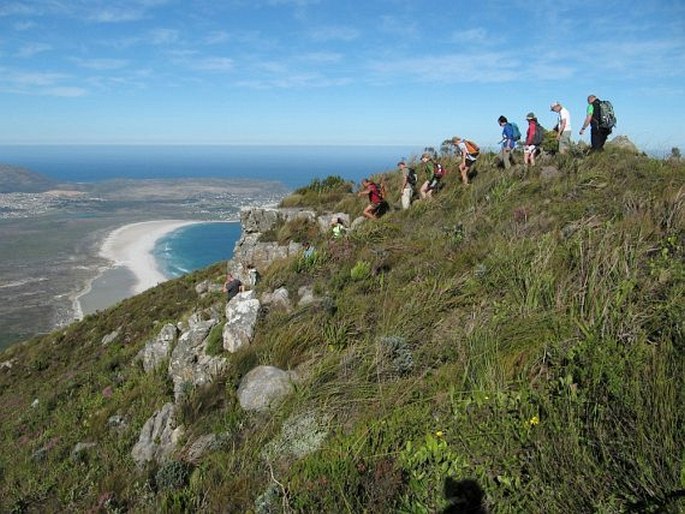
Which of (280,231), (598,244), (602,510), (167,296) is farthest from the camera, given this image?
(167,296)

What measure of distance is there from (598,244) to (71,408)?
12.5m

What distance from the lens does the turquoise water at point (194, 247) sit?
70312 mm

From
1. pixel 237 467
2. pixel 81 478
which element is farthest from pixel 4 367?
pixel 237 467

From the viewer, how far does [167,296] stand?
23016 millimetres

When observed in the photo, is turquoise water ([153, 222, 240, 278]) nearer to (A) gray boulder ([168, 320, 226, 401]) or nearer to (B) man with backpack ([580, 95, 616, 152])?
(A) gray boulder ([168, 320, 226, 401])

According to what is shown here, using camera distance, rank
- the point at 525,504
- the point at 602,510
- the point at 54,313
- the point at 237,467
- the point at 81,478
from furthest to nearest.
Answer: the point at 54,313, the point at 81,478, the point at 237,467, the point at 525,504, the point at 602,510

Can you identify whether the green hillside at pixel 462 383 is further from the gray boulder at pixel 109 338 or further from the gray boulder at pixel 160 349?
the gray boulder at pixel 109 338

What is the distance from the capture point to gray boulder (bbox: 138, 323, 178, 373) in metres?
10.5

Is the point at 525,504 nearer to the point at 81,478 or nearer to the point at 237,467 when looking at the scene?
the point at 237,467

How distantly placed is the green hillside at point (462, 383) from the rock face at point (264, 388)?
0.18m

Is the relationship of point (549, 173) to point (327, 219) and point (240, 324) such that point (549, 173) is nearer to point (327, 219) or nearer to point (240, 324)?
point (327, 219)

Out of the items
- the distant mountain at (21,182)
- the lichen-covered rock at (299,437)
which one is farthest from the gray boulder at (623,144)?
the distant mountain at (21,182)

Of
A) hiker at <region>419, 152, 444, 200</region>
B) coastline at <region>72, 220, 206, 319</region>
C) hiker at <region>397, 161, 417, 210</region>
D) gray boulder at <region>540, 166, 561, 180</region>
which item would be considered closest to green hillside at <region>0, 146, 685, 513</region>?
gray boulder at <region>540, 166, 561, 180</region>

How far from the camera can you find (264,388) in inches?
221
